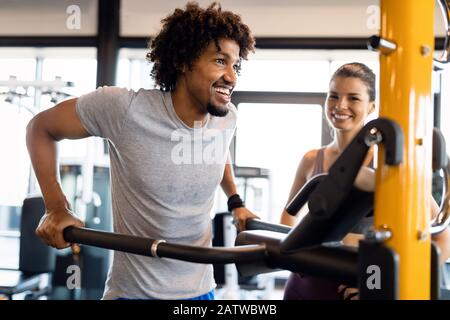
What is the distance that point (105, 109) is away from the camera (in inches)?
49.6

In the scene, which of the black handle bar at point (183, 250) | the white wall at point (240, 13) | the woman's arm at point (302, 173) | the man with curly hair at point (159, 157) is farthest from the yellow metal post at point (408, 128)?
the white wall at point (240, 13)

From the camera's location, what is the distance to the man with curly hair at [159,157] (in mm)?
1265

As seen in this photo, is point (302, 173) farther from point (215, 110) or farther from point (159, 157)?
point (159, 157)

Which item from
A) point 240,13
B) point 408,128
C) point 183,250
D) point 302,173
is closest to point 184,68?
point 302,173

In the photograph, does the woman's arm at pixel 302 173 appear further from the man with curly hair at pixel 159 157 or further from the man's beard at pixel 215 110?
the man's beard at pixel 215 110

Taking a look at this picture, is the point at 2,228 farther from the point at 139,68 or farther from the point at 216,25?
the point at 216,25

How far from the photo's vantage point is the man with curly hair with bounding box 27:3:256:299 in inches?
49.8

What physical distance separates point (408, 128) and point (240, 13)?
364 centimetres

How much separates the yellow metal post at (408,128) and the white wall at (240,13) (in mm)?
3373

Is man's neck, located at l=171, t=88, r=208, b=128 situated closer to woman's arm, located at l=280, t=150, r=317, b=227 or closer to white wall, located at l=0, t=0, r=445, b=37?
woman's arm, located at l=280, t=150, r=317, b=227

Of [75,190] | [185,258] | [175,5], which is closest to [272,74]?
[175,5]

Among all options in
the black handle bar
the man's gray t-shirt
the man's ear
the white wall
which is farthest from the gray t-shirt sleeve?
the white wall

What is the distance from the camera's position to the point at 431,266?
2.39 ft

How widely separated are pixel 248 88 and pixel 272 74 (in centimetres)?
30
